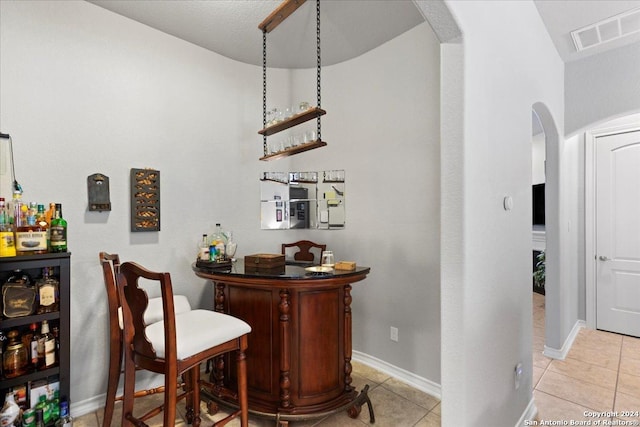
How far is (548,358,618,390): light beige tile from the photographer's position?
9.25 ft

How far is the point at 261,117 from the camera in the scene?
3.44 metres

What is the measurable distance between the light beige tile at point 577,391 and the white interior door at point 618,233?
169cm

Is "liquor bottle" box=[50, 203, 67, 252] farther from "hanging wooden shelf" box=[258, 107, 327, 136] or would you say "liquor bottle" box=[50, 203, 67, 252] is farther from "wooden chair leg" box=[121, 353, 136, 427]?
"hanging wooden shelf" box=[258, 107, 327, 136]

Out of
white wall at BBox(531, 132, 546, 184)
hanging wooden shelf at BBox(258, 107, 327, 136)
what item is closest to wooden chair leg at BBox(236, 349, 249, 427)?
hanging wooden shelf at BBox(258, 107, 327, 136)

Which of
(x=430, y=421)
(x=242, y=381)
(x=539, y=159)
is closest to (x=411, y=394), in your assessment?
(x=430, y=421)

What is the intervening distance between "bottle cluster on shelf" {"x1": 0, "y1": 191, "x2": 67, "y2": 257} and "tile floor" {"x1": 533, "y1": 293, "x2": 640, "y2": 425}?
3.36 meters

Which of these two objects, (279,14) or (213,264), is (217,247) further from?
(279,14)

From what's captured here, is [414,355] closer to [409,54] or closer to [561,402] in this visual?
[561,402]

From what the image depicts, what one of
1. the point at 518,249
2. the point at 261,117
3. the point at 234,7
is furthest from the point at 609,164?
the point at 234,7

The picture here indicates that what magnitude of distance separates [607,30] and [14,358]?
4814 millimetres

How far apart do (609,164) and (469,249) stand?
12.1ft

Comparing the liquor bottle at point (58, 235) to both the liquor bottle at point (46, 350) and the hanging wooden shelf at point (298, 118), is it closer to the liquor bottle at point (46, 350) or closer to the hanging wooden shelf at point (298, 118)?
the liquor bottle at point (46, 350)

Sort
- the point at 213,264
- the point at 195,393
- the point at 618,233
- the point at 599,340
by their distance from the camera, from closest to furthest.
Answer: the point at 195,393
the point at 213,264
the point at 599,340
the point at 618,233

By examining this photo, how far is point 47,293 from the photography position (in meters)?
1.91
